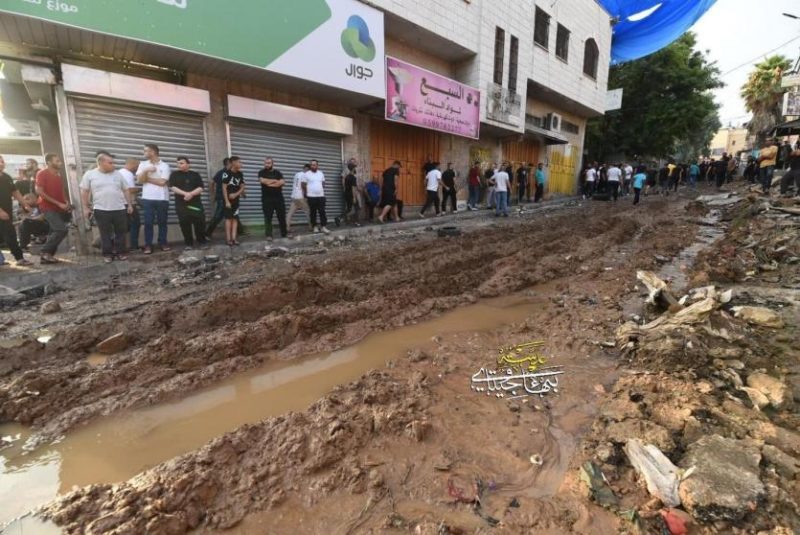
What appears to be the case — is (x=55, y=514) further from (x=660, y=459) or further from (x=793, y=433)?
(x=793, y=433)

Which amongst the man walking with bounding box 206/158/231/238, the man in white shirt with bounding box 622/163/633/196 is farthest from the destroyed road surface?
the man in white shirt with bounding box 622/163/633/196

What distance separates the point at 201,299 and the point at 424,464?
3.35m

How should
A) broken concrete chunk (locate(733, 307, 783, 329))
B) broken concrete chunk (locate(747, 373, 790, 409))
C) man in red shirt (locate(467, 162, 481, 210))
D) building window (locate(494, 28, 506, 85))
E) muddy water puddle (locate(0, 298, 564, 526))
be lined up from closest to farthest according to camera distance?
muddy water puddle (locate(0, 298, 564, 526)) < broken concrete chunk (locate(747, 373, 790, 409)) < broken concrete chunk (locate(733, 307, 783, 329)) < man in red shirt (locate(467, 162, 481, 210)) < building window (locate(494, 28, 506, 85))

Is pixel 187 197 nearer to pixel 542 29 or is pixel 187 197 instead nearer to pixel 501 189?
pixel 501 189

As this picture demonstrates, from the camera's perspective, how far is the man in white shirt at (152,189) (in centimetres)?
614

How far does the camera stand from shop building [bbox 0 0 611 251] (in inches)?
237

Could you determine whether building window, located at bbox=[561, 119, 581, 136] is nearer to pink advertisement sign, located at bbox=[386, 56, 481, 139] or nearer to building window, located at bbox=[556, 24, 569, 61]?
building window, located at bbox=[556, 24, 569, 61]

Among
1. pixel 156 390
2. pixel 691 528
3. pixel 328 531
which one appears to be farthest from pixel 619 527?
pixel 156 390

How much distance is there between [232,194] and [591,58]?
19.9 m

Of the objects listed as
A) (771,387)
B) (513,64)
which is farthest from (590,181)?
(771,387)

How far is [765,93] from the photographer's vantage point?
972 inches

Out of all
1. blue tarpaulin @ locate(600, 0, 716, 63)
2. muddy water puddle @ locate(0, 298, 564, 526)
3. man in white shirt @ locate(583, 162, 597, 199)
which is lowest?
muddy water puddle @ locate(0, 298, 564, 526)

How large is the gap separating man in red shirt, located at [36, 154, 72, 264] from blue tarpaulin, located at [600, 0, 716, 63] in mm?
22609

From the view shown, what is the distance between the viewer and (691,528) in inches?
63.0
